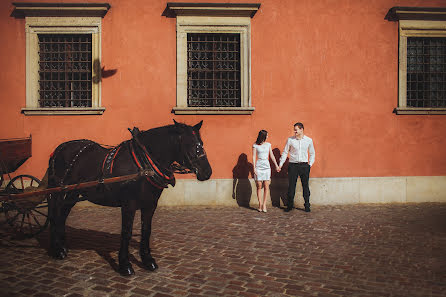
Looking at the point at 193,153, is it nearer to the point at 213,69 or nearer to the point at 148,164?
the point at 148,164

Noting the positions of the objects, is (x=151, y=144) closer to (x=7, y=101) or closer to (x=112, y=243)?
(x=112, y=243)

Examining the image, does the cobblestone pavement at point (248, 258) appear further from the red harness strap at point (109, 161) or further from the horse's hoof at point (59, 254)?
the red harness strap at point (109, 161)

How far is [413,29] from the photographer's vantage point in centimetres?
929

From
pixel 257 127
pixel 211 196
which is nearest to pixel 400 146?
pixel 257 127

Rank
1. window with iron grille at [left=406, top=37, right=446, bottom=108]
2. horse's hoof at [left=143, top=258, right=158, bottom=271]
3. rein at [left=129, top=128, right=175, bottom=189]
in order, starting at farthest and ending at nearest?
window with iron grille at [left=406, top=37, right=446, bottom=108]
horse's hoof at [left=143, top=258, right=158, bottom=271]
rein at [left=129, top=128, right=175, bottom=189]

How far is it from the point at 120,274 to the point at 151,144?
166cm

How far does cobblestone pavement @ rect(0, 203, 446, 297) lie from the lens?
3.96 metres

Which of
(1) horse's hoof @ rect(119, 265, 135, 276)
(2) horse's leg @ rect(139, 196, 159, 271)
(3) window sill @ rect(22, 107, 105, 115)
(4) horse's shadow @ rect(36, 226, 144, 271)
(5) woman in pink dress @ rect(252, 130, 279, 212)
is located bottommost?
(4) horse's shadow @ rect(36, 226, 144, 271)

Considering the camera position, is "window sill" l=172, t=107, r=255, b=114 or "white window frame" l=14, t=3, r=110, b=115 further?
"window sill" l=172, t=107, r=255, b=114

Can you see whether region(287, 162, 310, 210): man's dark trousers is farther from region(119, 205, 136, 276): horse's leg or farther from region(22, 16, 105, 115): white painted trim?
region(22, 16, 105, 115): white painted trim

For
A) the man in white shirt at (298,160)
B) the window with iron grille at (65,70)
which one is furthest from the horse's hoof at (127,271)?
the window with iron grille at (65,70)

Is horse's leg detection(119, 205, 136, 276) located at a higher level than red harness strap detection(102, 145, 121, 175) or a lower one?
lower

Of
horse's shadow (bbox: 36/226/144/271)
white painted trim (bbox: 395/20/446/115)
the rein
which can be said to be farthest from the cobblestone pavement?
white painted trim (bbox: 395/20/446/115)

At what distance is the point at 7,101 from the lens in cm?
891
